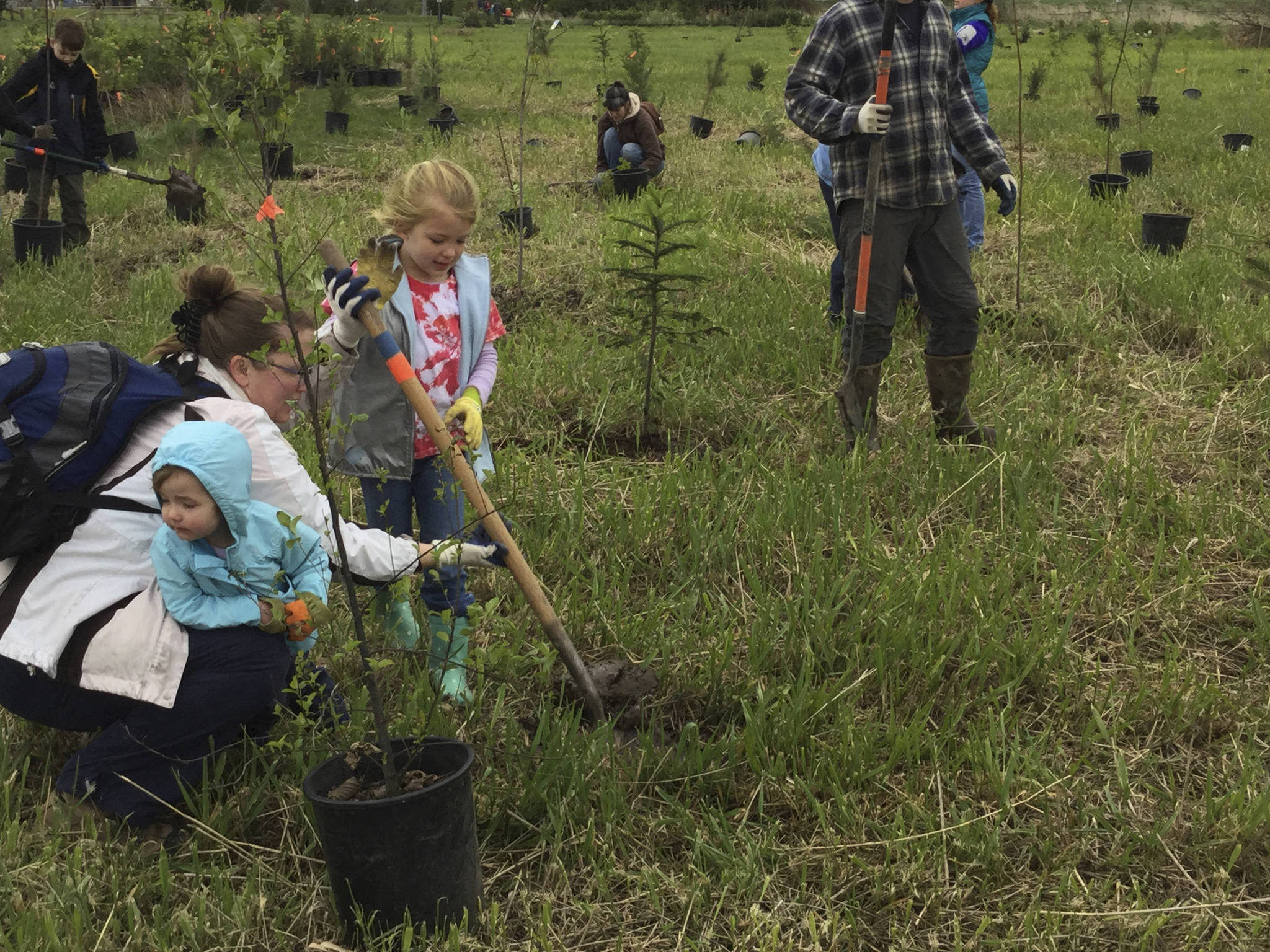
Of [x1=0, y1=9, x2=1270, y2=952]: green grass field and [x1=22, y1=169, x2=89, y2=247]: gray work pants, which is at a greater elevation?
[x1=22, y1=169, x2=89, y2=247]: gray work pants

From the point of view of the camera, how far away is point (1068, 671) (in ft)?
9.37

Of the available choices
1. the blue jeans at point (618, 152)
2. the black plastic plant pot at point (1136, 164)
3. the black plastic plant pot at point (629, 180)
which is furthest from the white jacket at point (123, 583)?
the black plastic plant pot at point (1136, 164)

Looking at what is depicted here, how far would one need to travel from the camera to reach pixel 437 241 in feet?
9.04

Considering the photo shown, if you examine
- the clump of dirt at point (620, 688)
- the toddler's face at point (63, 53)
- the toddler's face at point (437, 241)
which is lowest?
the clump of dirt at point (620, 688)

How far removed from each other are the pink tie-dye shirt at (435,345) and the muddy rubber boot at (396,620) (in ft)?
1.29

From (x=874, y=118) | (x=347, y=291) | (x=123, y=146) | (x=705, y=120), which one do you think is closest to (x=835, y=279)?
(x=874, y=118)

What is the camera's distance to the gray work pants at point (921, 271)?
399 cm

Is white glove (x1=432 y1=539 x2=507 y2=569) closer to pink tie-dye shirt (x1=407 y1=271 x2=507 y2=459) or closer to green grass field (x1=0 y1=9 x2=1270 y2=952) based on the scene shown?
green grass field (x1=0 y1=9 x2=1270 y2=952)

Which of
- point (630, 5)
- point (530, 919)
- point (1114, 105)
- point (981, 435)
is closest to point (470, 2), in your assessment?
point (630, 5)

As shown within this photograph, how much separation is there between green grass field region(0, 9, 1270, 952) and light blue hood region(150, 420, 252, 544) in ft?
1.27

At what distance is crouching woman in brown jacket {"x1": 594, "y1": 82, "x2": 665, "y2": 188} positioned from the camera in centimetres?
849

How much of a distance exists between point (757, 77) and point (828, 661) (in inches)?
572

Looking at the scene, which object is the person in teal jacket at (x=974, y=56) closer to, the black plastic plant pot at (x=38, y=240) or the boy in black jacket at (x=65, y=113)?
the black plastic plant pot at (x=38, y=240)

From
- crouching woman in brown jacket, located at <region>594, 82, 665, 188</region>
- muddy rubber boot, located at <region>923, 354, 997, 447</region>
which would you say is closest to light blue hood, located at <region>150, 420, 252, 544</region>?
muddy rubber boot, located at <region>923, 354, 997, 447</region>
